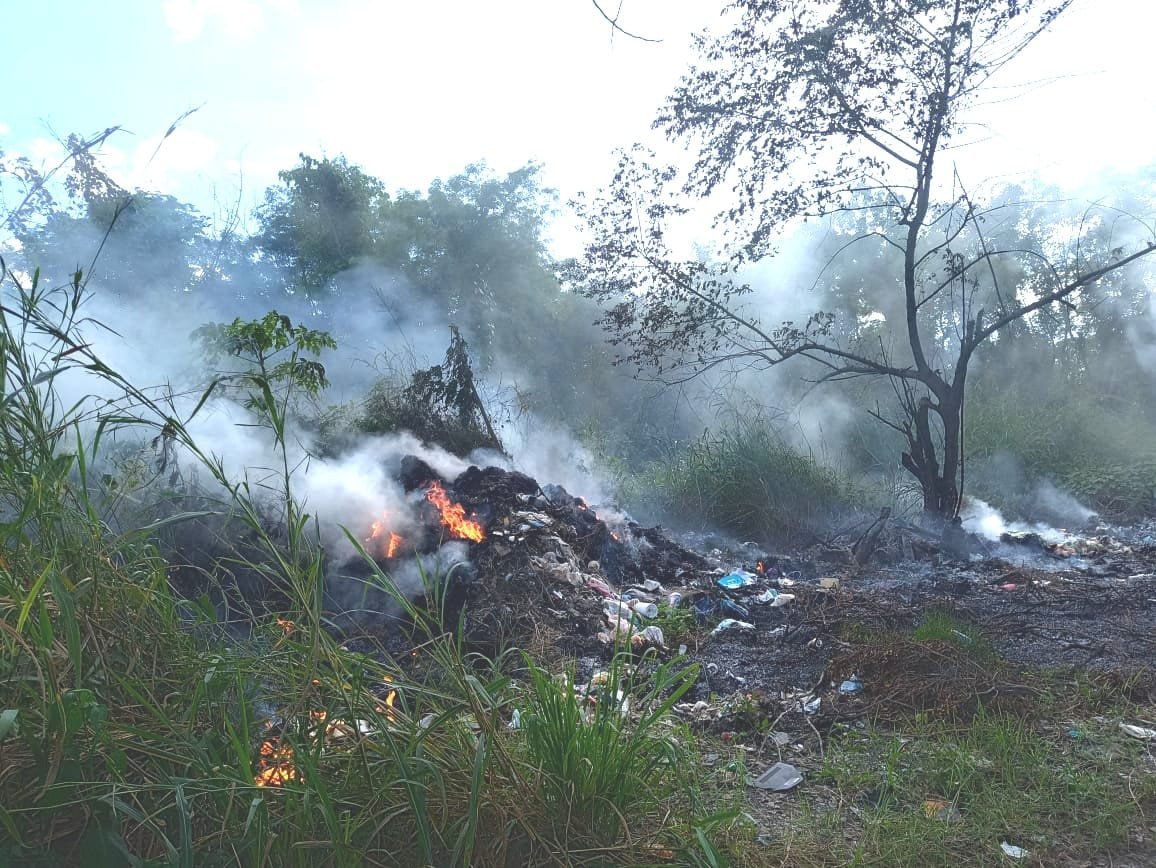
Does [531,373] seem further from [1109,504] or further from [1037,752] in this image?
[1037,752]

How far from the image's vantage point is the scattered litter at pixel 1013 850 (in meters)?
2.08

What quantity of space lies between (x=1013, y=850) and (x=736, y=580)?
165 inches

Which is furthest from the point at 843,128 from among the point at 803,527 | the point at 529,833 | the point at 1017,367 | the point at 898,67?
the point at 1017,367

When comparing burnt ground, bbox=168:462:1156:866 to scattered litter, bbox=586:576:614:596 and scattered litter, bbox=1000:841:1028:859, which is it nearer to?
scattered litter, bbox=586:576:614:596

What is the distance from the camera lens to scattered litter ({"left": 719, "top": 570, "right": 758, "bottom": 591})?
20.4 ft

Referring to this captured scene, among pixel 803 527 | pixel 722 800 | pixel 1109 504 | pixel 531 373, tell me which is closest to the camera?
pixel 722 800

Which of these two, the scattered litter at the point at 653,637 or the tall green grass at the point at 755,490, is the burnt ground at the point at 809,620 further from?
the tall green grass at the point at 755,490

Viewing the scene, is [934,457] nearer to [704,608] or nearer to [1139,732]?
[704,608]

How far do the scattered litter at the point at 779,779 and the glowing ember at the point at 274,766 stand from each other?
66.6 inches

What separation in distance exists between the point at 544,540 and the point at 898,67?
5991 mm

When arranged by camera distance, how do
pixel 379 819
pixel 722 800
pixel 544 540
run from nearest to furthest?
1. pixel 379 819
2. pixel 722 800
3. pixel 544 540

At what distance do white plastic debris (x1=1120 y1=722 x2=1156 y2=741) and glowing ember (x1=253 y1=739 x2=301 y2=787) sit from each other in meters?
2.92

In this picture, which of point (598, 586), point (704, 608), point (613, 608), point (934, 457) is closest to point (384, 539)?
point (598, 586)

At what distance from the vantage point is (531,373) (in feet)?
55.5
